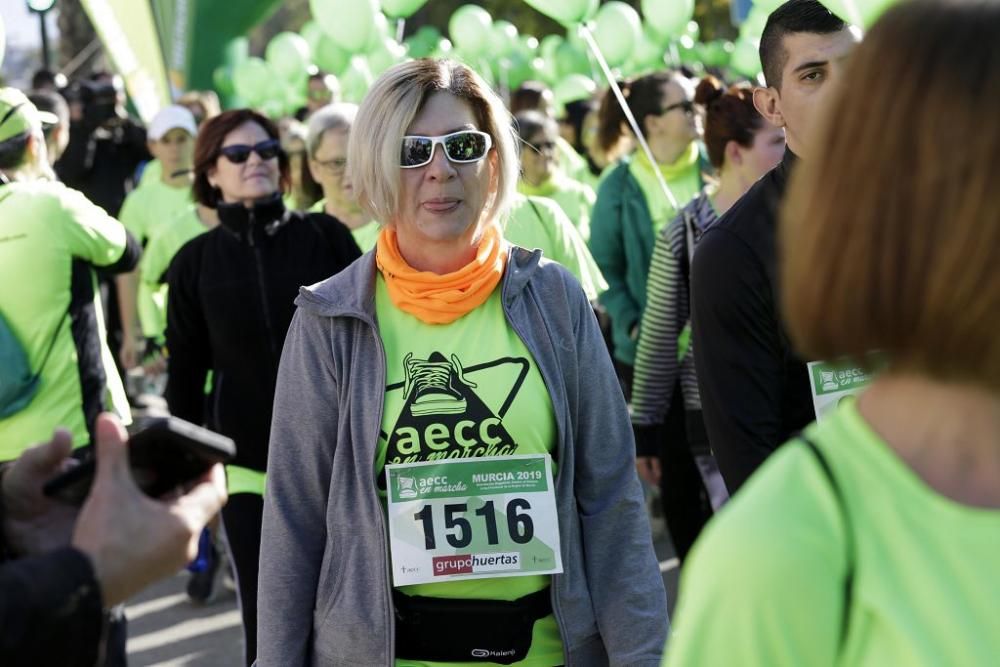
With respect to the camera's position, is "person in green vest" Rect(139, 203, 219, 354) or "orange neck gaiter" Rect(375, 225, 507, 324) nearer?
"orange neck gaiter" Rect(375, 225, 507, 324)

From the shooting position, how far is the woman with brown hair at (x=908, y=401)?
1283 mm

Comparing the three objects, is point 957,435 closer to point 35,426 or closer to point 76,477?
point 76,477

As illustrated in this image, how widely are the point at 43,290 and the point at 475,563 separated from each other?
7.79 ft

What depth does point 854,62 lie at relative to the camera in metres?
1.37

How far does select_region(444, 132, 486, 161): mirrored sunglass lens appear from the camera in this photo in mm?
3318

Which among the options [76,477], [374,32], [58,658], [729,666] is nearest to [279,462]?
[76,477]

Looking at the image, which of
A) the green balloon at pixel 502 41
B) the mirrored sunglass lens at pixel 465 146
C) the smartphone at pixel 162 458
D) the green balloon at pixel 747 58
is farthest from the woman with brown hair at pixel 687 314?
the green balloon at pixel 502 41

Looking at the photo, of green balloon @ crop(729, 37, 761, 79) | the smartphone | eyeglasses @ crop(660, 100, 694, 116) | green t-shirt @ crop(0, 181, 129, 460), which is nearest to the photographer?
the smartphone

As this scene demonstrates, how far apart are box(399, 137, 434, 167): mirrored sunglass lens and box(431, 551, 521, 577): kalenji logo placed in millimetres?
911

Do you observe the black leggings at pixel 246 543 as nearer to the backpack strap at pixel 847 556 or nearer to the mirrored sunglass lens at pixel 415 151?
the mirrored sunglass lens at pixel 415 151

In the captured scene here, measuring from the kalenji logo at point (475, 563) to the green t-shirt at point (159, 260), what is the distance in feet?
11.1

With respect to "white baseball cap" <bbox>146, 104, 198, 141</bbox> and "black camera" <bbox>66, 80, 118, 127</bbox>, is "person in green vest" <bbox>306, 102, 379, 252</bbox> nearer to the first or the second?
"white baseball cap" <bbox>146, 104, 198, 141</bbox>

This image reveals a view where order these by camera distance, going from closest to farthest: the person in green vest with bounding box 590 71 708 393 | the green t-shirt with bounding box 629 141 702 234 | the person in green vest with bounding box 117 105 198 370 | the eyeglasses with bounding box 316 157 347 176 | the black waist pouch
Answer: the black waist pouch < the eyeglasses with bounding box 316 157 347 176 < the person in green vest with bounding box 590 71 708 393 < the green t-shirt with bounding box 629 141 702 234 < the person in green vest with bounding box 117 105 198 370

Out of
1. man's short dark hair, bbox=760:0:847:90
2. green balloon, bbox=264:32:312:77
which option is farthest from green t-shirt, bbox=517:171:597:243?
green balloon, bbox=264:32:312:77
